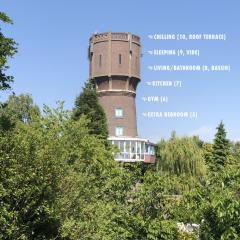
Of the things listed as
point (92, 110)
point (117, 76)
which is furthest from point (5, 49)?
point (117, 76)

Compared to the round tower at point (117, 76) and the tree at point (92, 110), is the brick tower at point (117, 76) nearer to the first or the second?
the round tower at point (117, 76)

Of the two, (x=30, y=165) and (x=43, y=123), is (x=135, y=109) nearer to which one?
(x=43, y=123)

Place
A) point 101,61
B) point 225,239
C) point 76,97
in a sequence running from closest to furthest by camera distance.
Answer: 1. point 225,239
2. point 76,97
3. point 101,61

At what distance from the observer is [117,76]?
235ft

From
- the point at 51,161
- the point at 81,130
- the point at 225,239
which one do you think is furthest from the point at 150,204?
the point at 81,130

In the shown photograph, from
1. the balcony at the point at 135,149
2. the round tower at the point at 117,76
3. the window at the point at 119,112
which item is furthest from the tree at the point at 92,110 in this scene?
the window at the point at 119,112

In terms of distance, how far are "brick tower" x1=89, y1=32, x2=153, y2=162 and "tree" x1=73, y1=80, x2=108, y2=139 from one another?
29.1 metres

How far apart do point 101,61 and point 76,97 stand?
31.8 m

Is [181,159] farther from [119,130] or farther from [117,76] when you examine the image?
[117,76]

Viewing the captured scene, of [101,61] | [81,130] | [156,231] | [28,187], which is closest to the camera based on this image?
[28,187]

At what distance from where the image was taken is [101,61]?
239 ft

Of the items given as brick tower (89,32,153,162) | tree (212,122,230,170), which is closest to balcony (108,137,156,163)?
brick tower (89,32,153,162)

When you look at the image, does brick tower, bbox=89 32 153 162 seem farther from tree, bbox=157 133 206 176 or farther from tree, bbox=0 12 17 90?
tree, bbox=0 12 17 90

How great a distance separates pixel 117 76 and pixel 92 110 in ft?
103
